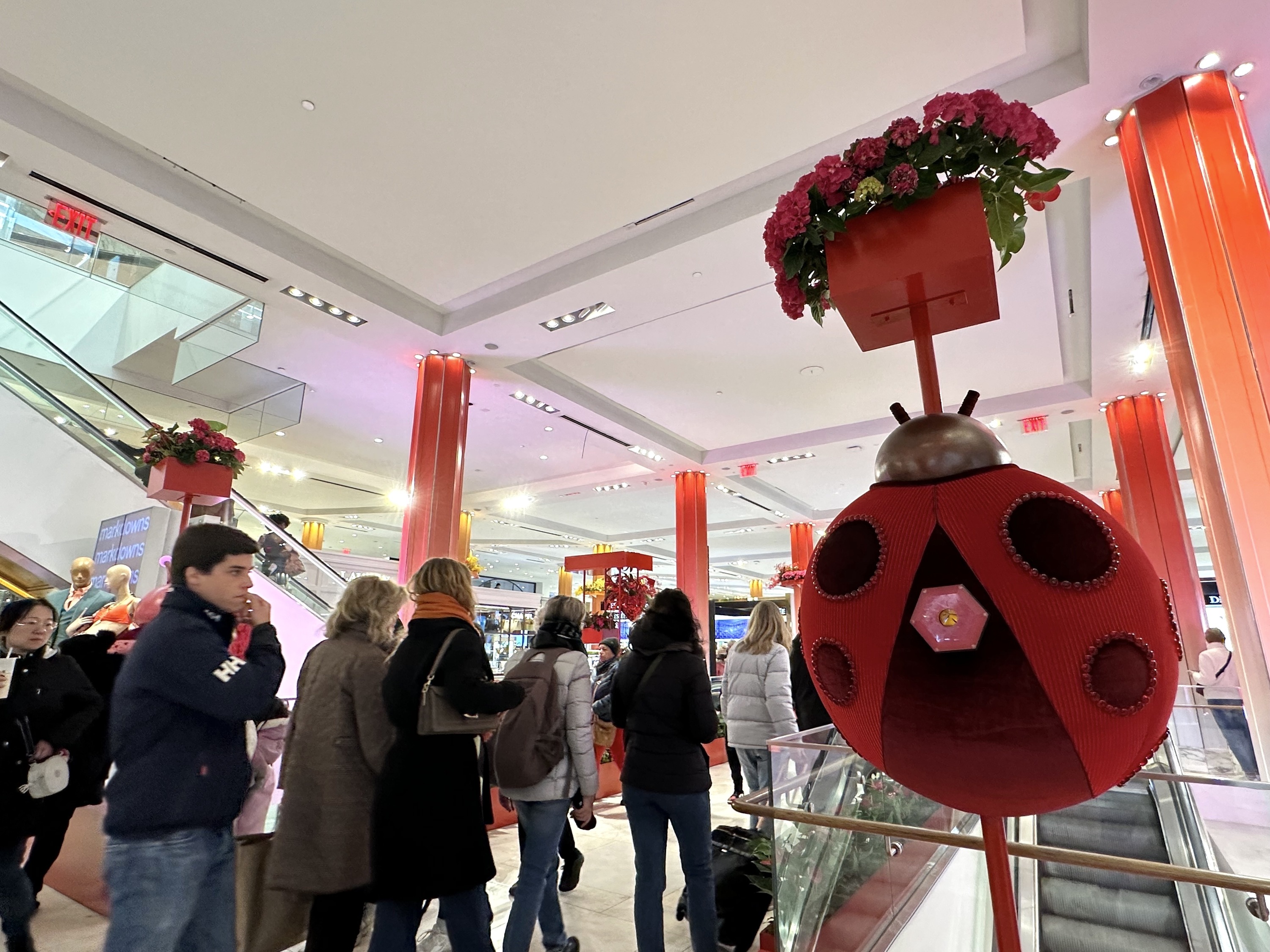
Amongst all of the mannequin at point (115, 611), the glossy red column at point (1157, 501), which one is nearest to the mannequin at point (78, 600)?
the mannequin at point (115, 611)

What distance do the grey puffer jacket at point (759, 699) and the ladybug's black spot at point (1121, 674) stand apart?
3.28 m

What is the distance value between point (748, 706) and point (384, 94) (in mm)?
4479

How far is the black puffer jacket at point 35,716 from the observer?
8.33ft

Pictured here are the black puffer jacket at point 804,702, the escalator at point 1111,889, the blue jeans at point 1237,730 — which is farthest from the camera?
the black puffer jacket at point 804,702

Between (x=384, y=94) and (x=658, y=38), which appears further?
(x=384, y=94)

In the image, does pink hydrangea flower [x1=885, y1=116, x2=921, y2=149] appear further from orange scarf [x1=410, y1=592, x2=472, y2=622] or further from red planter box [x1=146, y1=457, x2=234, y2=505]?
red planter box [x1=146, y1=457, x2=234, y2=505]

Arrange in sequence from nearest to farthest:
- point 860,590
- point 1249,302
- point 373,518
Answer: point 860,590 → point 1249,302 → point 373,518

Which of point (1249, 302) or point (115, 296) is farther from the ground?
point (115, 296)

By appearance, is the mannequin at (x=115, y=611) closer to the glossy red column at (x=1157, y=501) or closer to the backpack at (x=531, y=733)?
the backpack at (x=531, y=733)

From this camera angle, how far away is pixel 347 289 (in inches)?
241

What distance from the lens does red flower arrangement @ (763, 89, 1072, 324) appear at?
3.66ft

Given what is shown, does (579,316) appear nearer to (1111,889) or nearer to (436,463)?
(436,463)

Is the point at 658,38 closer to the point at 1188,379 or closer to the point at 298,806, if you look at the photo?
the point at 1188,379

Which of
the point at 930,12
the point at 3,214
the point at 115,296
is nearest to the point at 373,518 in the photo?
the point at 115,296
